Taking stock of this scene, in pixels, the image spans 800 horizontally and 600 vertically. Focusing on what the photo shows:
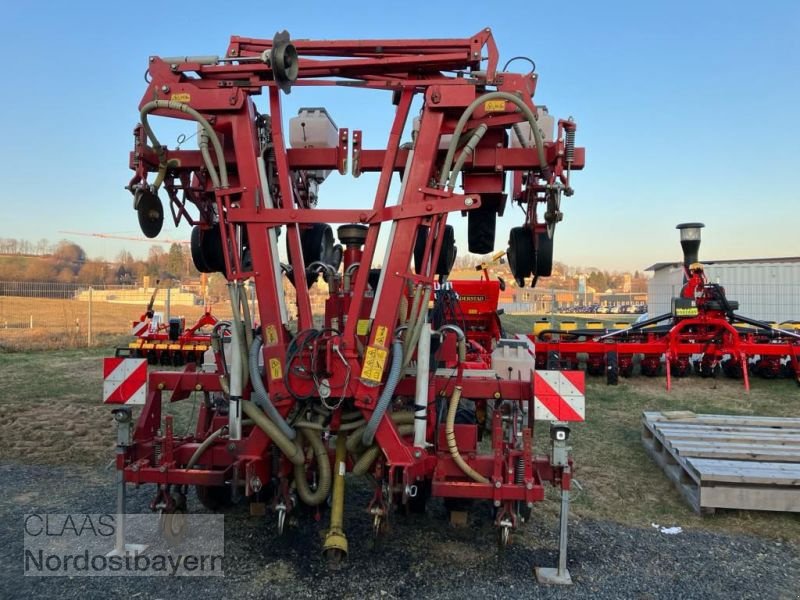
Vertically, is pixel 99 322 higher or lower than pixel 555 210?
lower

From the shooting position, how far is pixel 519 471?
3840mm

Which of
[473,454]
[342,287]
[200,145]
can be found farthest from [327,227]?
[473,454]

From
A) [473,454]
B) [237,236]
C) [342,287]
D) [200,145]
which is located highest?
[200,145]

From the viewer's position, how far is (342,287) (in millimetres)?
4188

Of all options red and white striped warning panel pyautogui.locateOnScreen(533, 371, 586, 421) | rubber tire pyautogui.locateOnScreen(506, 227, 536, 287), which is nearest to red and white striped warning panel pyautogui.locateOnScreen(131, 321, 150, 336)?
rubber tire pyautogui.locateOnScreen(506, 227, 536, 287)

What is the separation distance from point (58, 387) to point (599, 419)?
889cm

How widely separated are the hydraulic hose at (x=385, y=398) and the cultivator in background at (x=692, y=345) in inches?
299

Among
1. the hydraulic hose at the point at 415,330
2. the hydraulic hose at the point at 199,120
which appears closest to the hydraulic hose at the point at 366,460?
the hydraulic hose at the point at 415,330

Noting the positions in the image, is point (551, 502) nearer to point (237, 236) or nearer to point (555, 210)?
point (555, 210)

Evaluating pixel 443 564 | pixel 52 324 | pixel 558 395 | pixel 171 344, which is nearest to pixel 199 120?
pixel 558 395

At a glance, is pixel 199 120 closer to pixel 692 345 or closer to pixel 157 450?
pixel 157 450

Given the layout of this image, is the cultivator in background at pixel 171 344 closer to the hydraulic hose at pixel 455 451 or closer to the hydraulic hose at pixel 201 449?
the hydraulic hose at pixel 201 449

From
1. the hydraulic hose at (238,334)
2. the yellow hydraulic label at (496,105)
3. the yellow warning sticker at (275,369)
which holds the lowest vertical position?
the yellow warning sticker at (275,369)

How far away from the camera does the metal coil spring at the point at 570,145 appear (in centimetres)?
374
